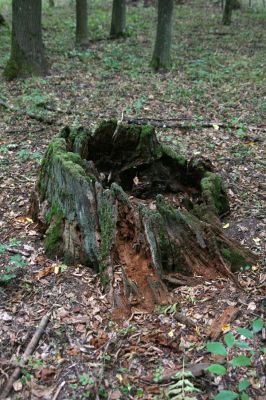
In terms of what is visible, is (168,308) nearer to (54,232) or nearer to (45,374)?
(45,374)

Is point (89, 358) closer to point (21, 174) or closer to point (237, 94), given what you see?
point (21, 174)

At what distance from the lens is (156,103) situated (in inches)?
404

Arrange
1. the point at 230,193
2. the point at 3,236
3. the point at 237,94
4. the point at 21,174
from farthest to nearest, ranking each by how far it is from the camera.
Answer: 1. the point at 237,94
2. the point at 21,174
3. the point at 230,193
4. the point at 3,236

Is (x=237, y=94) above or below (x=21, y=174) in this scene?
above

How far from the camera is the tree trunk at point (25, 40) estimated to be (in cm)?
1145

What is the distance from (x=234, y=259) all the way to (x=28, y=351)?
7.34 feet

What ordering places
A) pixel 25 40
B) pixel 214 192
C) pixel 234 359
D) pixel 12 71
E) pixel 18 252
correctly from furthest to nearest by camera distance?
pixel 12 71 < pixel 25 40 < pixel 214 192 < pixel 18 252 < pixel 234 359

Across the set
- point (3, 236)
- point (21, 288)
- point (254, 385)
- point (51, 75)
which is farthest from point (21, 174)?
point (51, 75)

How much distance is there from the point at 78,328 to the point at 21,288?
33.0 inches

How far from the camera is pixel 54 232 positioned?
496 cm

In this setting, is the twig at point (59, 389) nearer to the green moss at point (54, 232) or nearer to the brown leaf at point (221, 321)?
the brown leaf at point (221, 321)

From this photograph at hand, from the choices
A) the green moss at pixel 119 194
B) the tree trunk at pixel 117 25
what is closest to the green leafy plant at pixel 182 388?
the green moss at pixel 119 194

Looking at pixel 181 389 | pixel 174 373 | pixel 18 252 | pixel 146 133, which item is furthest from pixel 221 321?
pixel 146 133

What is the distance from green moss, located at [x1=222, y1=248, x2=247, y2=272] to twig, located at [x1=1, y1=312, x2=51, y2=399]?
1879mm
